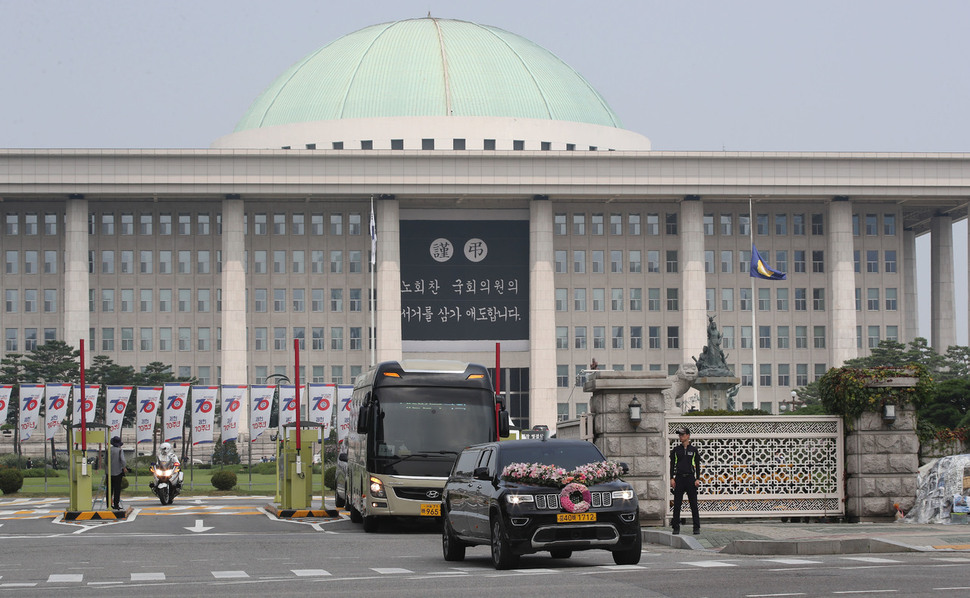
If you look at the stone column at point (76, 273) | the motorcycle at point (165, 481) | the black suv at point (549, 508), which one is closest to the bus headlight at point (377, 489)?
the black suv at point (549, 508)

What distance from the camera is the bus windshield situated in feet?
93.8

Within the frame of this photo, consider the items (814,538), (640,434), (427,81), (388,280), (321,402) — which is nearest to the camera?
(814,538)

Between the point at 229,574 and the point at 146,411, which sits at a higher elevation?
the point at 146,411

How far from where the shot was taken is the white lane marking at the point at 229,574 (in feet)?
60.7

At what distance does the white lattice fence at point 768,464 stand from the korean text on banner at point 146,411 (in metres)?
39.0

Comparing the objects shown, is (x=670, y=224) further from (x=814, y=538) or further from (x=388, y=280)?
(x=814, y=538)

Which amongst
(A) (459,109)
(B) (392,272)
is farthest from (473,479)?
(A) (459,109)

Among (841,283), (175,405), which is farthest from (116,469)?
(841,283)

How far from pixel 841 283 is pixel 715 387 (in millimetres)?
47290

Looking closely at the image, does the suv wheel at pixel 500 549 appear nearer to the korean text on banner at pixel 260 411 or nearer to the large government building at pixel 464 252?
the korean text on banner at pixel 260 411

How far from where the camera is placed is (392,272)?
Result: 9550 cm

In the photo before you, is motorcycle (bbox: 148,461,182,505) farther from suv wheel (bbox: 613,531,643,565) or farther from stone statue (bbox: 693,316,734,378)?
suv wheel (bbox: 613,531,643,565)

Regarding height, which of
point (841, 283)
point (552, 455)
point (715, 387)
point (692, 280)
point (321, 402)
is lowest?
point (321, 402)

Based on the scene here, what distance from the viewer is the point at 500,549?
62.1ft
